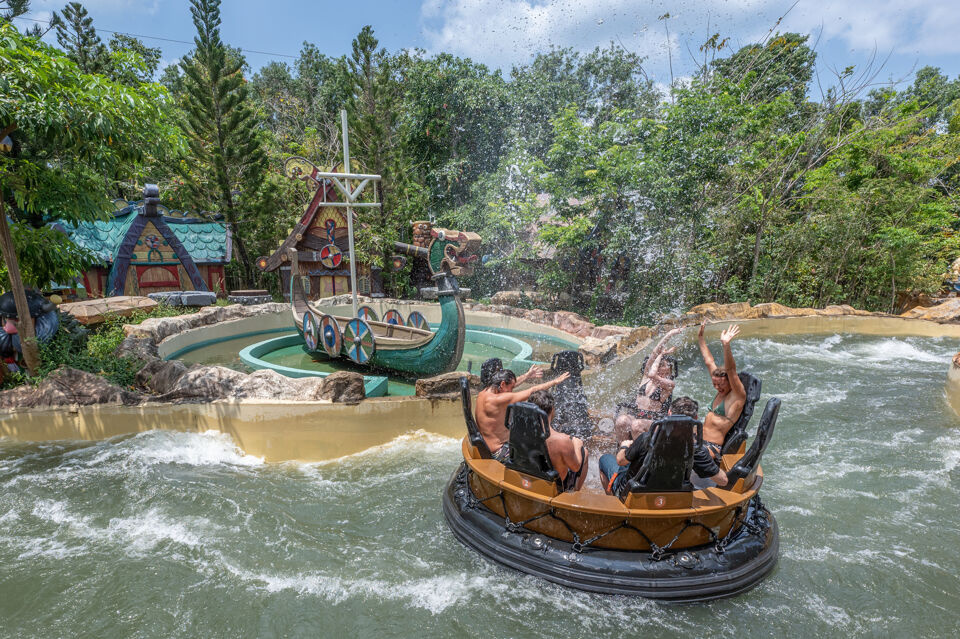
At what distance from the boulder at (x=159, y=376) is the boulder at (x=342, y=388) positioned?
1628 mm

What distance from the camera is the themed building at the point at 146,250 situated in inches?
427

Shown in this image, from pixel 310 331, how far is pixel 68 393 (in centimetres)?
325

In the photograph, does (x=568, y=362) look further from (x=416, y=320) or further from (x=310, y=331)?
(x=310, y=331)

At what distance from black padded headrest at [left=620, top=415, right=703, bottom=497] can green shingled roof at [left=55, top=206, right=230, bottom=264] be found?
12.2 m

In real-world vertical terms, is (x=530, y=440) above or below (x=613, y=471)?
above

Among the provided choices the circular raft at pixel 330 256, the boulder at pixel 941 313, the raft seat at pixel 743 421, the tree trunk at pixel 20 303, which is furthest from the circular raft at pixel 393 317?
the boulder at pixel 941 313

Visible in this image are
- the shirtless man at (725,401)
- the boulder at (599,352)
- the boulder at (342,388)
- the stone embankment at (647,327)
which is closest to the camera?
the shirtless man at (725,401)

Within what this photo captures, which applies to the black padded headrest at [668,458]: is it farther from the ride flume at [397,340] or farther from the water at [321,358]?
the water at [321,358]

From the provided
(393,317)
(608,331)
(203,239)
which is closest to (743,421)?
(608,331)

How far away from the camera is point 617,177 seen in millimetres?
10211

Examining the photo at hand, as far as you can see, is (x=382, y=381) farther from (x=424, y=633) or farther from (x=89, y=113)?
(x=89, y=113)

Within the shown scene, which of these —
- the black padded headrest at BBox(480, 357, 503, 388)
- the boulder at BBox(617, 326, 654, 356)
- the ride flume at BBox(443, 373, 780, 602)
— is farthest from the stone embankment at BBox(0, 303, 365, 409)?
the boulder at BBox(617, 326, 654, 356)

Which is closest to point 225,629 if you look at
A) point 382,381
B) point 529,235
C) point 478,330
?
point 382,381

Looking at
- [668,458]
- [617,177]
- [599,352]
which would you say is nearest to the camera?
[668,458]
